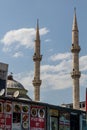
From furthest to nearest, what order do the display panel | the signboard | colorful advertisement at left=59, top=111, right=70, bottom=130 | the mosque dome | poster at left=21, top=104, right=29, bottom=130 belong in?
the mosque dome, the signboard, colorful advertisement at left=59, top=111, right=70, bottom=130, poster at left=21, top=104, right=29, bottom=130, the display panel

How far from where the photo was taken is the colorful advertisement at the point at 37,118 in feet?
77.4

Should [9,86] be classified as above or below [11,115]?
above

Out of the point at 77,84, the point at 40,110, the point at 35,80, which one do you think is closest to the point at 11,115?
the point at 40,110

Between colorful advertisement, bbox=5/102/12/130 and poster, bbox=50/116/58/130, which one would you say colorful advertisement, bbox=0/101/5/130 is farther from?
poster, bbox=50/116/58/130

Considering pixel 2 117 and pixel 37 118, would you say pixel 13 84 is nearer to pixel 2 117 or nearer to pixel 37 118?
pixel 37 118

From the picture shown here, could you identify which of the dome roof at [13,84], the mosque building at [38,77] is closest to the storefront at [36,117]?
the mosque building at [38,77]

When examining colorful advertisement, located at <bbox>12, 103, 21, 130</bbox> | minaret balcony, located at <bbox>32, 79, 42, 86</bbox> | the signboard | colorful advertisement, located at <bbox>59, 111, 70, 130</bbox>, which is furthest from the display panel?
minaret balcony, located at <bbox>32, 79, 42, 86</bbox>

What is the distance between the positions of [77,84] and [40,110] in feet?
105

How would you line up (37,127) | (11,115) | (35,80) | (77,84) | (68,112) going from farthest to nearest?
1. (35,80)
2. (77,84)
3. (68,112)
4. (37,127)
5. (11,115)

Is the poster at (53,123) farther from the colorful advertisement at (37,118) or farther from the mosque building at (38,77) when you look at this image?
the mosque building at (38,77)

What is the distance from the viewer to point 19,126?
894 inches

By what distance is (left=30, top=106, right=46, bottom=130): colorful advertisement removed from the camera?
77.4 ft

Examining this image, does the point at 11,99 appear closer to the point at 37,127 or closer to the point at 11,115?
the point at 11,115

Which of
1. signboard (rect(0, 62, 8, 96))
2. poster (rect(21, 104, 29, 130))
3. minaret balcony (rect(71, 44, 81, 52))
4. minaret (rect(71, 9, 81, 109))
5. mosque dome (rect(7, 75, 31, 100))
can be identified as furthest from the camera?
minaret balcony (rect(71, 44, 81, 52))
